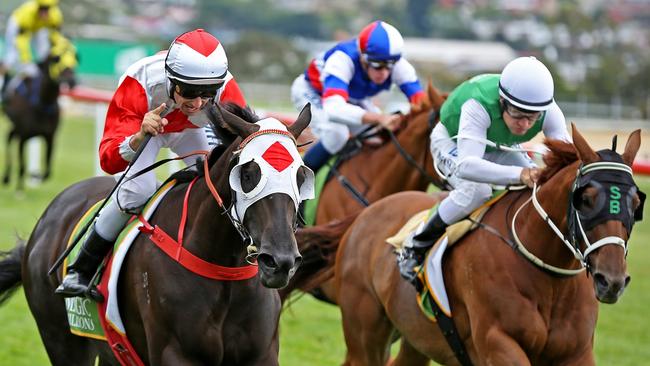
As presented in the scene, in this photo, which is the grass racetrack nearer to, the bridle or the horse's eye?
the bridle

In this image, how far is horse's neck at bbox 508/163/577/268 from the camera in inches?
216

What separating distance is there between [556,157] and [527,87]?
0.34 meters

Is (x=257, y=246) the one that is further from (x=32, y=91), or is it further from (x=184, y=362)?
(x=32, y=91)

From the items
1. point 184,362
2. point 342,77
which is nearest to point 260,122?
point 184,362

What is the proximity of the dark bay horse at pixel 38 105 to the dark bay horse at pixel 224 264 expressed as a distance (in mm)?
11096

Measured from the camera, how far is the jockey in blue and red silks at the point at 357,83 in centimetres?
831

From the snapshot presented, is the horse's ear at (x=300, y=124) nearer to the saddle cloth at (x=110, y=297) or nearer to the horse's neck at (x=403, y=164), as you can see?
the saddle cloth at (x=110, y=297)

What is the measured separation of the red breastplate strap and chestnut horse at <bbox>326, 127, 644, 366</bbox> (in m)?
1.35

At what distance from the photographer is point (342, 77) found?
8.61m

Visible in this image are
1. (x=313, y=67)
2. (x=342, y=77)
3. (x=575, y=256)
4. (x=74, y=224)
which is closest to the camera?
(x=575, y=256)

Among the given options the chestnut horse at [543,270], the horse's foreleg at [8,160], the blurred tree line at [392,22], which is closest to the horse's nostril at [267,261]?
the chestnut horse at [543,270]

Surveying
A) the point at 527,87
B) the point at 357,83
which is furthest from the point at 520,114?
the point at 357,83

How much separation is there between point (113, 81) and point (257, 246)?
1265 inches

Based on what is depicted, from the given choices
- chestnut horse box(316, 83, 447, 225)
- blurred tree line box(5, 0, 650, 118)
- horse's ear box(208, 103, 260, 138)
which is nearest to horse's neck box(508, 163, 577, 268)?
horse's ear box(208, 103, 260, 138)
